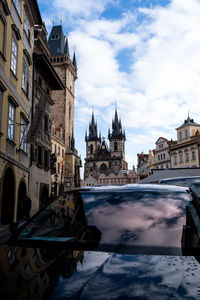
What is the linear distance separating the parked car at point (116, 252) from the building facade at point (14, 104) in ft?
31.3

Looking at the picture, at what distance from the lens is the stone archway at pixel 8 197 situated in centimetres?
1220

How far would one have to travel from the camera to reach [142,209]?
228cm

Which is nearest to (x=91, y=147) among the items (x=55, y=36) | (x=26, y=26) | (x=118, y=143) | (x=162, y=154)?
(x=118, y=143)

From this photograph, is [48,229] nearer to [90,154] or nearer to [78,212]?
[78,212]

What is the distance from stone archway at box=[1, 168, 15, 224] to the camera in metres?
12.2

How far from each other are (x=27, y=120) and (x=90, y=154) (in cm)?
11457

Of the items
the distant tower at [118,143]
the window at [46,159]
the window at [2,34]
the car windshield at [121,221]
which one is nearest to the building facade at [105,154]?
the distant tower at [118,143]

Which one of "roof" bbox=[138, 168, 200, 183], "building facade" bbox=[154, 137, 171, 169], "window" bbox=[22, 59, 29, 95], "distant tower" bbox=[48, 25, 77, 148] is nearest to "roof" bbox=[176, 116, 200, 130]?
"building facade" bbox=[154, 137, 171, 169]

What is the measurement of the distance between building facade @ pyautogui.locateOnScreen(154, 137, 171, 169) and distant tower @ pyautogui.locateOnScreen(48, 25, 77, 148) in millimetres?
18598

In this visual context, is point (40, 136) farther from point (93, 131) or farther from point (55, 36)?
point (93, 131)

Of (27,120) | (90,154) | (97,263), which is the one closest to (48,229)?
(97,263)

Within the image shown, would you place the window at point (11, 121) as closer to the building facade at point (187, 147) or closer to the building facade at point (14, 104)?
the building facade at point (14, 104)

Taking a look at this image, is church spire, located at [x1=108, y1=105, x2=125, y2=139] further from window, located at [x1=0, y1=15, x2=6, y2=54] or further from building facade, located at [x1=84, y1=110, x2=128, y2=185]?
window, located at [x1=0, y1=15, x2=6, y2=54]

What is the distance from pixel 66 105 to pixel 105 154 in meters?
69.0
